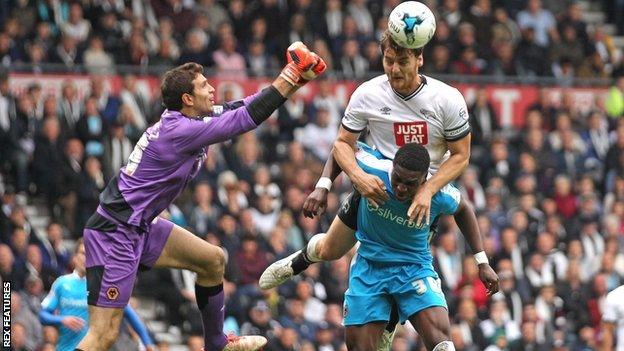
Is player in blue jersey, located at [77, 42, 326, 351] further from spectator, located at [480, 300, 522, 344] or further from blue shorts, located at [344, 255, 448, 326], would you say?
spectator, located at [480, 300, 522, 344]

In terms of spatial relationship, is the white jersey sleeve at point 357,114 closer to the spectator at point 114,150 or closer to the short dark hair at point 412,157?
the short dark hair at point 412,157

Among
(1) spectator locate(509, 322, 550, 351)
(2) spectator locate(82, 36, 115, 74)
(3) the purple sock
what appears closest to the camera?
(3) the purple sock

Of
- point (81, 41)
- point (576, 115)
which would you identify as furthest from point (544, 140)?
point (81, 41)

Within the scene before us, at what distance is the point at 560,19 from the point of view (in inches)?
969

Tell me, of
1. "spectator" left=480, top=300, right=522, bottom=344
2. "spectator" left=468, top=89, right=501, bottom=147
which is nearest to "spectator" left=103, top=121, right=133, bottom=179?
"spectator" left=480, top=300, right=522, bottom=344

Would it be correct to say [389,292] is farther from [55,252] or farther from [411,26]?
[55,252]

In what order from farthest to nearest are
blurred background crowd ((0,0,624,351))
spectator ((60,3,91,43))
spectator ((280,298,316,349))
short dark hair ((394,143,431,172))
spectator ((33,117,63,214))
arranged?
spectator ((60,3,91,43)), spectator ((33,117,63,214)), blurred background crowd ((0,0,624,351)), spectator ((280,298,316,349)), short dark hair ((394,143,431,172))

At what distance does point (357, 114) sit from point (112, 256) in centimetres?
210

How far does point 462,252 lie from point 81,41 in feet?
18.4

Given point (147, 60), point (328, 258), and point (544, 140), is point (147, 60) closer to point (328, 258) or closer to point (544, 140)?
point (544, 140)

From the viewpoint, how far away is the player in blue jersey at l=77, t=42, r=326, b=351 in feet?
36.6

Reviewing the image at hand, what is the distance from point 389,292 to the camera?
11.3 m

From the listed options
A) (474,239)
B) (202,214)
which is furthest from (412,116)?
(202,214)

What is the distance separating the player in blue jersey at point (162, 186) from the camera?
36.6 ft
